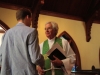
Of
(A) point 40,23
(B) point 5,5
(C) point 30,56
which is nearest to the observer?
(C) point 30,56

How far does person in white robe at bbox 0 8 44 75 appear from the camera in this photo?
1.65 metres

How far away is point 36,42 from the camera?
5.49ft

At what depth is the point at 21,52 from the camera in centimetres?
168

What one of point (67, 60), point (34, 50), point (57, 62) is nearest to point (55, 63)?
point (57, 62)

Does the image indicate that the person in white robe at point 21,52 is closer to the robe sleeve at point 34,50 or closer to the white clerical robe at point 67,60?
the robe sleeve at point 34,50

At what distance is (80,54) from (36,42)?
3.50 m

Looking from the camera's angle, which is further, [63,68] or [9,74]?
[63,68]

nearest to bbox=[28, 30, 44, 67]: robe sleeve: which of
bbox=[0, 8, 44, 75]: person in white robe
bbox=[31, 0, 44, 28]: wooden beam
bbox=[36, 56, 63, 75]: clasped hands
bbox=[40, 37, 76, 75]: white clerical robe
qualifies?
bbox=[0, 8, 44, 75]: person in white robe

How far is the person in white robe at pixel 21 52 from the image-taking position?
5.40 feet

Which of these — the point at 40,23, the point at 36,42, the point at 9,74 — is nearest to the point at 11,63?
the point at 9,74

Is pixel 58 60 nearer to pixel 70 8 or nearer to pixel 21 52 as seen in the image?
pixel 21 52

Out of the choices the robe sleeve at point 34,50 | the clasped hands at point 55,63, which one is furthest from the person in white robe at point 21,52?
the clasped hands at point 55,63

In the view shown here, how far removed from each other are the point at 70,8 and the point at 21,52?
11.3 feet

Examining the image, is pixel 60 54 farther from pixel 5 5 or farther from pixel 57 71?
pixel 5 5
